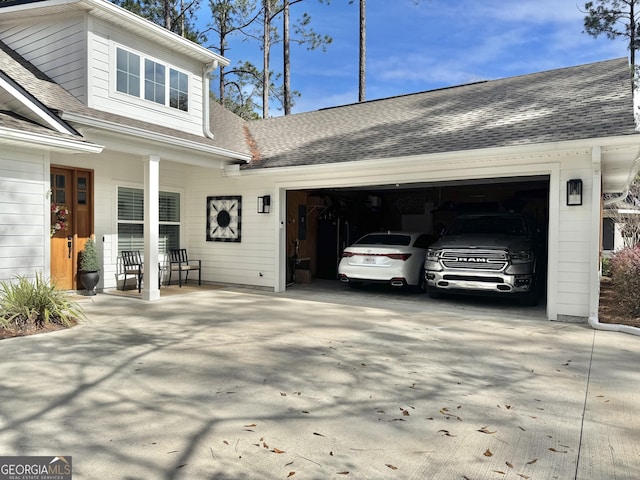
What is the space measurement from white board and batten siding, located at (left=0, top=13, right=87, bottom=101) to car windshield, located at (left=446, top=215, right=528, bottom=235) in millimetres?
7593

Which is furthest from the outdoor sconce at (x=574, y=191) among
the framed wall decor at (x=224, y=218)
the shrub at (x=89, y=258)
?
the shrub at (x=89, y=258)

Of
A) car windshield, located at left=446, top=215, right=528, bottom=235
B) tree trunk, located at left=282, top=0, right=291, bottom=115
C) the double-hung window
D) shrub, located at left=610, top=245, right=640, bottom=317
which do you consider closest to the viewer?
shrub, located at left=610, top=245, right=640, bottom=317

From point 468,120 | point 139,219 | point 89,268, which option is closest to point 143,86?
point 139,219

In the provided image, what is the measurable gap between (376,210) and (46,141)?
32.9 ft

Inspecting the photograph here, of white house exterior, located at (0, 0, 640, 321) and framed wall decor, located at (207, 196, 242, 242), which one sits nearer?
white house exterior, located at (0, 0, 640, 321)

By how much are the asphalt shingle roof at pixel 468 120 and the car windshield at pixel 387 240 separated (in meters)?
2.04

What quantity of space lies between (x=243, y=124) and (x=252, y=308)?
6948 mm

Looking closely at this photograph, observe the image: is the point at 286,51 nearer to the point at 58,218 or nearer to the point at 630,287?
the point at 58,218

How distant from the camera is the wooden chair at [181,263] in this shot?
10414mm

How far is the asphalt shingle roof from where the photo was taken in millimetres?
7191

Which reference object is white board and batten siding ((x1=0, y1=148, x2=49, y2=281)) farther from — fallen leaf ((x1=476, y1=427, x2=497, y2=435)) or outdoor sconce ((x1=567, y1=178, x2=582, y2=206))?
outdoor sconce ((x1=567, y1=178, x2=582, y2=206))

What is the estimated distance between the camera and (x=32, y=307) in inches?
227

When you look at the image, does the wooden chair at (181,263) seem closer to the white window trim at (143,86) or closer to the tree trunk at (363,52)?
the white window trim at (143,86)
